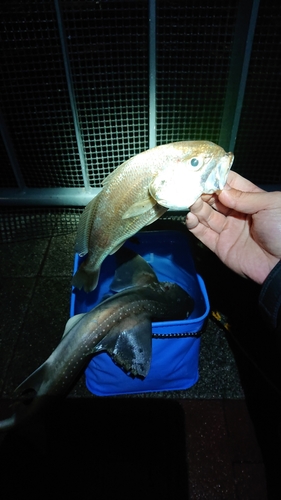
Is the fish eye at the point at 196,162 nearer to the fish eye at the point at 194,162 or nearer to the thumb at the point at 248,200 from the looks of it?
the fish eye at the point at 194,162

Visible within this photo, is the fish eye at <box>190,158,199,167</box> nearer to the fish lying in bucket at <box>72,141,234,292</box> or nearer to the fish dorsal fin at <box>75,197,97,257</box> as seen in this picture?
the fish lying in bucket at <box>72,141,234,292</box>

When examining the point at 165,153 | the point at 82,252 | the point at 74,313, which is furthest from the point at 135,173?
the point at 74,313

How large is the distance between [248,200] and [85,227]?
111cm

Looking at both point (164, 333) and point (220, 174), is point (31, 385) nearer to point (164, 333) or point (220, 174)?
point (164, 333)

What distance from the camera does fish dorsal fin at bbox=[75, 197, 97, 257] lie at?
2254mm

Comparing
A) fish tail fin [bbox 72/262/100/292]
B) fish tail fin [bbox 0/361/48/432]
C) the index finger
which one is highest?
the index finger

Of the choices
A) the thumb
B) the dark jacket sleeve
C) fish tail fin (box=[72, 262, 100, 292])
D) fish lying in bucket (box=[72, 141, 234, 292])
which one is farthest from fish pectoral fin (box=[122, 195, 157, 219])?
the dark jacket sleeve

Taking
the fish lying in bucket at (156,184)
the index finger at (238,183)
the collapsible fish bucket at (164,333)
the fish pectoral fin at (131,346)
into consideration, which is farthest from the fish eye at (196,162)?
the fish pectoral fin at (131,346)

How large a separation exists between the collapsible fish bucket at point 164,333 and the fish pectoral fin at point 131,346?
0.06m

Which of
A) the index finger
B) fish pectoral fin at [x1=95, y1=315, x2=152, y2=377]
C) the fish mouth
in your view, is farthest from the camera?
the index finger

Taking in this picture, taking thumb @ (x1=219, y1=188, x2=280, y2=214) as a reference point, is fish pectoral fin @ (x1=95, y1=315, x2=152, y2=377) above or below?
below

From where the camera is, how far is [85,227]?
2.34m

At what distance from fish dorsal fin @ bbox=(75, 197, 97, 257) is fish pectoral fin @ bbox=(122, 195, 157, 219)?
0.95ft

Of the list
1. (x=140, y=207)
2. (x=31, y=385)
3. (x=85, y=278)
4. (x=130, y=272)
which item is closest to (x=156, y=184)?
(x=140, y=207)
